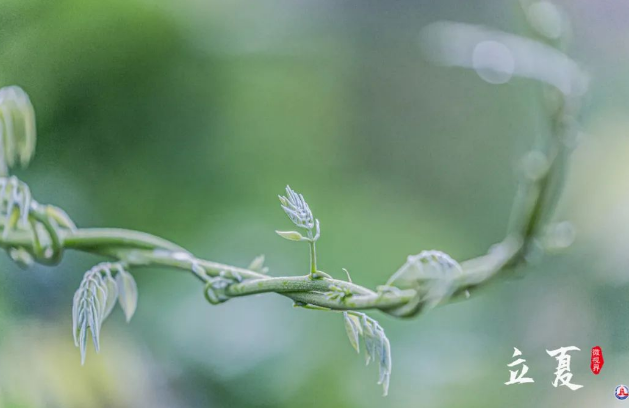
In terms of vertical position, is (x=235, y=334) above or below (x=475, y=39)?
below

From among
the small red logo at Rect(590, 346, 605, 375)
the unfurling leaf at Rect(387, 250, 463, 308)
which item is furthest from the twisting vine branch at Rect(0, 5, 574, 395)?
the small red logo at Rect(590, 346, 605, 375)

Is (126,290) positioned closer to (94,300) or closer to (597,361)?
(94,300)

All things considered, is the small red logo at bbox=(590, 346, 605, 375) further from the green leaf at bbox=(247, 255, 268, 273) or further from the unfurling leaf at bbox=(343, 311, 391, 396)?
the green leaf at bbox=(247, 255, 268, 273)

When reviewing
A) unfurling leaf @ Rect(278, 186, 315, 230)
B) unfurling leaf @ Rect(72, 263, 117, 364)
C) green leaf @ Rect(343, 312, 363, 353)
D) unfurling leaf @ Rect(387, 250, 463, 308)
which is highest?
unfurling leaf @ Rect(278, 186, 315, 230)

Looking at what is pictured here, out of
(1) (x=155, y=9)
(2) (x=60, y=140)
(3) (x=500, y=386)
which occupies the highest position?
(1) (x=155, y=9)

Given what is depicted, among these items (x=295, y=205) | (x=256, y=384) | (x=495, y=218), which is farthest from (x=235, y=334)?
(x=495, y=218)

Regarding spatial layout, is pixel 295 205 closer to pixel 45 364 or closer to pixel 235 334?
pixel 235 334

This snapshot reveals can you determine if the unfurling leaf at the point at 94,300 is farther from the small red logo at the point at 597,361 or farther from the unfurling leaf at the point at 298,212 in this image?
the small red logo at the point at 597,361

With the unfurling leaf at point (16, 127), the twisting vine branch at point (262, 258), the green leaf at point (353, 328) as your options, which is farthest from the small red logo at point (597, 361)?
the unfurling leaf at point (16, 127)
